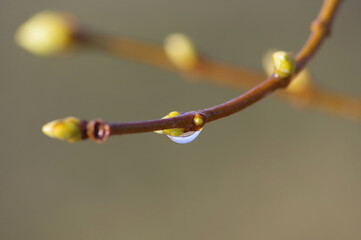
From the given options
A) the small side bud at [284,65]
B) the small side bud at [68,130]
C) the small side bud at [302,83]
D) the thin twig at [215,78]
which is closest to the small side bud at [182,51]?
the thin twig at [215,78]

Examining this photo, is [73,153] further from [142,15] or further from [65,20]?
[65,20]

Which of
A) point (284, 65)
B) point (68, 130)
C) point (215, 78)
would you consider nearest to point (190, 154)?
point (215, 78)

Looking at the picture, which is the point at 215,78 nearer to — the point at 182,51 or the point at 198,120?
the point at 182,51

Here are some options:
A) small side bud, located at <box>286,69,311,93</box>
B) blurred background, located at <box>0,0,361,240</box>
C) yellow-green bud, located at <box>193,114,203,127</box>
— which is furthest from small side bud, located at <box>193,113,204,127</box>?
blurred background, located at <box>0,0,361,240</box>

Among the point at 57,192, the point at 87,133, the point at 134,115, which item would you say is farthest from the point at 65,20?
the point at 57,192

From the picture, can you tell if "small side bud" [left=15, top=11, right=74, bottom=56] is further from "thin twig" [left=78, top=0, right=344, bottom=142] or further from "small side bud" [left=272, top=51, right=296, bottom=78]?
"small side bud" [left=272, top=51, right=296, bottom=78]
